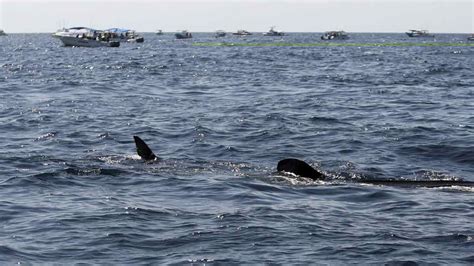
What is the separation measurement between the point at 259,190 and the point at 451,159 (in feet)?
28.3

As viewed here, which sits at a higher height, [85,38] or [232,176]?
[232,176]

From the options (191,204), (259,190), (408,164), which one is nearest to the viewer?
(191,204)

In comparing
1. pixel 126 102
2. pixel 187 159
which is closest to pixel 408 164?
pixel 187 159

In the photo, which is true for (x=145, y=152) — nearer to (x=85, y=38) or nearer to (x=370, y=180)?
(x=370, y=180)

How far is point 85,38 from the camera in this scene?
136500 mm

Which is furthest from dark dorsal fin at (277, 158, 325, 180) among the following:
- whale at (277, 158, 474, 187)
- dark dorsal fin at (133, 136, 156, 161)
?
dark dorsal fin at (133, 136, 156, 161)

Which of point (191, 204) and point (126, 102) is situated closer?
point (191, 204)

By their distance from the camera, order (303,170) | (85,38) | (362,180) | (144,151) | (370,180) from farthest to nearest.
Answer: (85,38) → (144,151) → (303,170) → (362,180) → (370,180)

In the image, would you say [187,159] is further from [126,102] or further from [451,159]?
[126,102]

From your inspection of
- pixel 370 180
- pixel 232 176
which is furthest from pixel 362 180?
pixel 232 176

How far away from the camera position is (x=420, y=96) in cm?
4575

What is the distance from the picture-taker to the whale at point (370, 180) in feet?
66.8

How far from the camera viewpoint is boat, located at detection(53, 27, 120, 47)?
446 ft

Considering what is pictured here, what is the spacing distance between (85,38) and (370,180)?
12039cm
